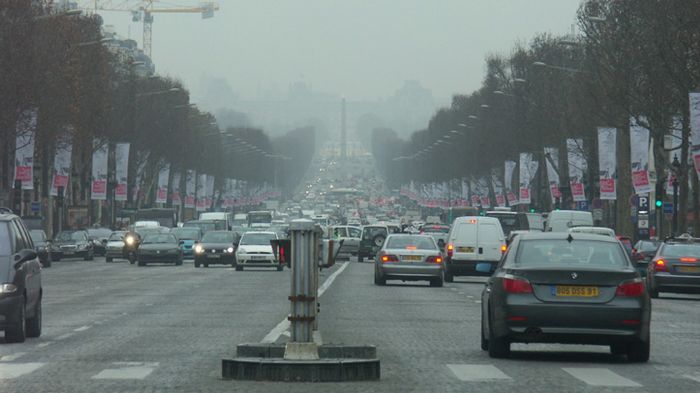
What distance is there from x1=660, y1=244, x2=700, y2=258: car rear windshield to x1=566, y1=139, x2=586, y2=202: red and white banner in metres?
42.2

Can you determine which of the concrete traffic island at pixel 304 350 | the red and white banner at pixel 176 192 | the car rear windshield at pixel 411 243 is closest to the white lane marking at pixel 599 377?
the concrete traffic island at pixel 304 350

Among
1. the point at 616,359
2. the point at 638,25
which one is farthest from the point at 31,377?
the point at 638,25

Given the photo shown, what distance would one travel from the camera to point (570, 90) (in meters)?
91.0

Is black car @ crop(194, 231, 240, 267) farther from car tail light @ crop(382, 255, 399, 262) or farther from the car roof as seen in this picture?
the car roof

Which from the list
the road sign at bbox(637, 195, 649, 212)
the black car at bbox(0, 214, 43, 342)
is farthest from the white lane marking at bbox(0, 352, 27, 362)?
the road sign at bbox(637, 195, 649, 212)

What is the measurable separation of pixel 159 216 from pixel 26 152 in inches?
1428

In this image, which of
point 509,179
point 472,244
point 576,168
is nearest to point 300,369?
point 472,244

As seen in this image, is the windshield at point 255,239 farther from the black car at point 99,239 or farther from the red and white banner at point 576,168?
the black car at point 99,239

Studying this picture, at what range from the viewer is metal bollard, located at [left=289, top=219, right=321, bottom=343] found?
1723 cm

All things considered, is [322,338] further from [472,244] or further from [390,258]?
[472,244]

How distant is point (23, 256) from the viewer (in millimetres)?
23219

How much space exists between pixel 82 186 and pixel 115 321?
270ft

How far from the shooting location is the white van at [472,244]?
51.7 meters

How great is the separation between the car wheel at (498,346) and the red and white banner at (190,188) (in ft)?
410
